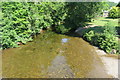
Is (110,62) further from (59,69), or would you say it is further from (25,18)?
(25,18)

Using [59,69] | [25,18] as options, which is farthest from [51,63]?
[25,18]

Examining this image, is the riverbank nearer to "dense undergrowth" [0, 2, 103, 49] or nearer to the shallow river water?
the shallow river water

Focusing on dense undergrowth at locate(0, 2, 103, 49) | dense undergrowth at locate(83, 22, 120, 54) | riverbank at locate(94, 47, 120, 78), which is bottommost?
riverbank at locate(94, 47, 120, 78)

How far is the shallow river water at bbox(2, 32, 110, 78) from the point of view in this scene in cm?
544

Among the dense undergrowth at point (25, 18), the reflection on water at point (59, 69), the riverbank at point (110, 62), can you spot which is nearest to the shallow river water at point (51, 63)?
the reflection on water at point (59, 69)

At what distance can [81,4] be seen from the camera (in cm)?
1138

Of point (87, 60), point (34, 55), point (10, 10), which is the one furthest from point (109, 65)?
point (10, 10)

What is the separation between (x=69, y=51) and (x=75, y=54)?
2.18 feet

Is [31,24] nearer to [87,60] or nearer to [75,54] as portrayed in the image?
[75,54]

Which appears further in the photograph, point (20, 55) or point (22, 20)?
point (22, 20)

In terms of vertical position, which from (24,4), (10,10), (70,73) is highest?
(24,4)

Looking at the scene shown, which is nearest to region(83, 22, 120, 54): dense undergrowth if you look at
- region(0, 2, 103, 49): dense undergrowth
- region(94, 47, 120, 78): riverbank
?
region(94, 47, 120, 78): riverbank

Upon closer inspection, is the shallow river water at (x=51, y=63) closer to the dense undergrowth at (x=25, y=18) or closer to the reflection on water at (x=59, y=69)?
the reflection on water at (x=59, y=69)

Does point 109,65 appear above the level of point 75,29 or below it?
below
